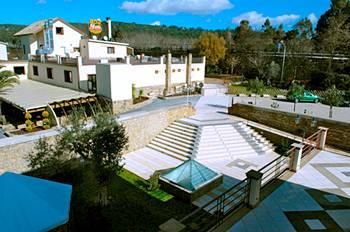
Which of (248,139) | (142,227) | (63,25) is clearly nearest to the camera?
(142,227)

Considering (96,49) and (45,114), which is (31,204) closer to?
(45,114)

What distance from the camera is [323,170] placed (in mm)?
12250

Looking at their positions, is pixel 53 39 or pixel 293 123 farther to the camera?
pixel 53 39

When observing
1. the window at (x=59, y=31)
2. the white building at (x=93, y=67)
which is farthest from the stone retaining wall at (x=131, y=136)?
the window at (x=59, y=31)

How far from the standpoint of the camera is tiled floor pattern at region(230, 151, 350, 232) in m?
8.22

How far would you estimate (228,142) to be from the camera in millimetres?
19188

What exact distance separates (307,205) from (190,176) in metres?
5.66

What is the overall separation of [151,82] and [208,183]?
22044mm

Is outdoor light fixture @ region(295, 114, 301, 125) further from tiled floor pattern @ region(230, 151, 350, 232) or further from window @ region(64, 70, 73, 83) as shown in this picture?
window @ region(64, 70, 73, 83)

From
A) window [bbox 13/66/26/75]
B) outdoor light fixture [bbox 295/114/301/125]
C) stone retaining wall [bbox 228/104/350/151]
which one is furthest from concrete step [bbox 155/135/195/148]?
window [bbox 13/66/26/75]

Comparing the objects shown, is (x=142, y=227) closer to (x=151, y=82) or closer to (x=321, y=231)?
(x=321, y=231)

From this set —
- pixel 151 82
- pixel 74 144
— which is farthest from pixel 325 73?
pixel 74 144

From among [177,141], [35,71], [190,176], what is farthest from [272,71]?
[35,71]

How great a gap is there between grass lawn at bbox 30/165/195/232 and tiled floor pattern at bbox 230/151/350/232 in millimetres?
4157
